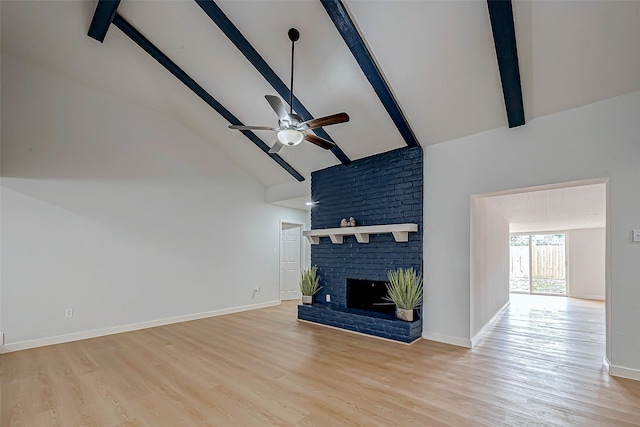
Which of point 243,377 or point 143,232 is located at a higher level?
point 143,232

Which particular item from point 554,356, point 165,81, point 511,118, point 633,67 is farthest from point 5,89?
point 554,356

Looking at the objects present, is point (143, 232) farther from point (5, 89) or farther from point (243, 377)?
point (243, 377)

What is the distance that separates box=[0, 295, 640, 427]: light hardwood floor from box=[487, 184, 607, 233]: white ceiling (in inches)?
84.2

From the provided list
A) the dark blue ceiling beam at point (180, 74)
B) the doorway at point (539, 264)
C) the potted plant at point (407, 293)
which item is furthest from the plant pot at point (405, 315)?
the doorway at point (539, 264)

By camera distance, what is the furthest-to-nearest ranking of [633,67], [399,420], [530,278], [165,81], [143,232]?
[530,278]
[143,232]
[165,81]
[633,67]
[399,420]

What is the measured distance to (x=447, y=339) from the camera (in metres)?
4.32

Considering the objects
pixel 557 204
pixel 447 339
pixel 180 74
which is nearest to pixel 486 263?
pixel 447 339

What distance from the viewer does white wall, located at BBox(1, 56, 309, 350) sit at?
4.18m

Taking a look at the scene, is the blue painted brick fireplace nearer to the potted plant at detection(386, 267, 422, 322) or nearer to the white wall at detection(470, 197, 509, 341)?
the potted plant at detection(386, 267, 422, 322)

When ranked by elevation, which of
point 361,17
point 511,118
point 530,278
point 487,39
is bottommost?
point 530,278

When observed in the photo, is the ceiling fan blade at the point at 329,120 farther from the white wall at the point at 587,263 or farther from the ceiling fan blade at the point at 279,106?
the white wall at the point at 587,263

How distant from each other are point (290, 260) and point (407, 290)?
14.0ft

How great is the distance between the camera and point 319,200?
6.08 meters

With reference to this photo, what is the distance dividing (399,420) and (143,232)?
15.8 feet
